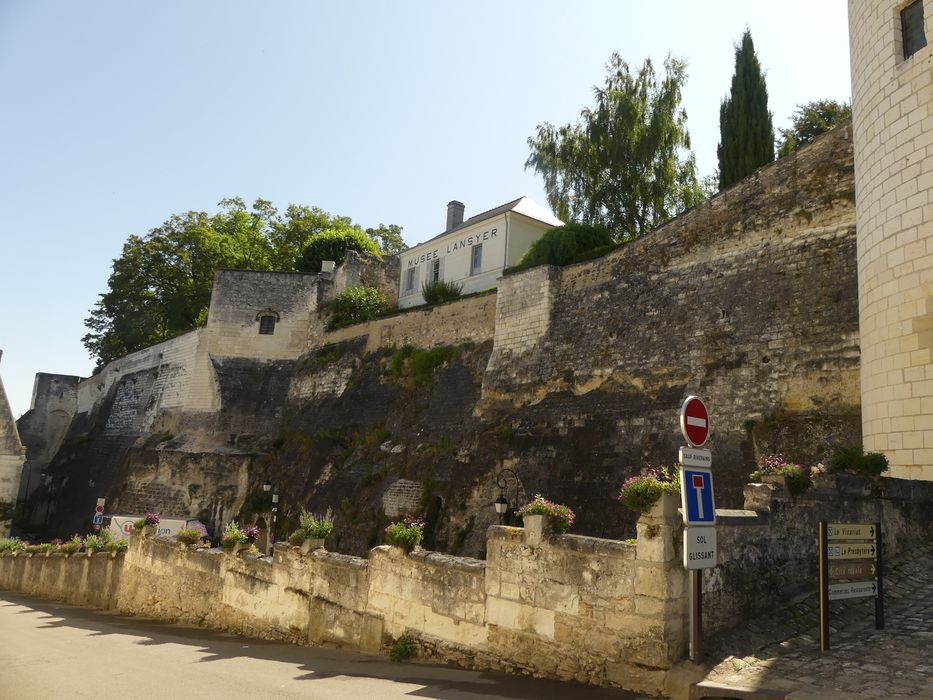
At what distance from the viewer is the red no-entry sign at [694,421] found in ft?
19.4

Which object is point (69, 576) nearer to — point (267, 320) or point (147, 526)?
point (147, 526)

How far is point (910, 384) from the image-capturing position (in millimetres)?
9477

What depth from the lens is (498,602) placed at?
24.5 ft

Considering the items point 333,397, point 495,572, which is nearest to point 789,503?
point 495,572

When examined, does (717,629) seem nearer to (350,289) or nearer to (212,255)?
(350,289)

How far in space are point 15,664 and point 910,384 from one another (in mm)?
11959

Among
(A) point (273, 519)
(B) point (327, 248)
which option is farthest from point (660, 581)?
(B) point (327, 248)

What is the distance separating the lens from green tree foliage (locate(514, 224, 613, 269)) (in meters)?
19.4

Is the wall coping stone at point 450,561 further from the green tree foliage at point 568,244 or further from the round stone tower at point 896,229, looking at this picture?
the green tree foliage at point 568,244

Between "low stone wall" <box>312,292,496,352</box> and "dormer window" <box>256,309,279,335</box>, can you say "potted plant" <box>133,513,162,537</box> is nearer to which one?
"low stone wall" <box>312,292,496,352</box>

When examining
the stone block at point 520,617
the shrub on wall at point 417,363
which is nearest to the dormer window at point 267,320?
the shrub on wall at point 417,363

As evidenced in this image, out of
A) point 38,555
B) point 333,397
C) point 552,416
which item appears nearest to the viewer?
point 552,416

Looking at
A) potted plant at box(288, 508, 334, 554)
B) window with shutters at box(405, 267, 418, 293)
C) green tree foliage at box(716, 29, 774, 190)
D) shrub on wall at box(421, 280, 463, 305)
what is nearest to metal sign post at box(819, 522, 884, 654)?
potted plant at box(288, 508, 334, 554)

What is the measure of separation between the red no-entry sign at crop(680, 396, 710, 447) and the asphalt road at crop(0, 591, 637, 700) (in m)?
2.27
